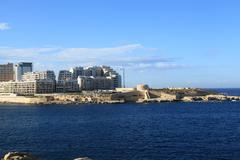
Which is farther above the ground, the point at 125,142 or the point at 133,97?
the point at 133,97

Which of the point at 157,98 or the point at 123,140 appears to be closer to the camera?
the point at 123,140

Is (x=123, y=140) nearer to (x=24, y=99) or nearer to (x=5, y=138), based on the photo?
(x=5, y=138)

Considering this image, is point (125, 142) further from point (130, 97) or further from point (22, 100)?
point (22, 100)

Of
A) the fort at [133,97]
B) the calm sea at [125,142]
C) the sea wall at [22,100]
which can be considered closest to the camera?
the calm sea at [125,142]

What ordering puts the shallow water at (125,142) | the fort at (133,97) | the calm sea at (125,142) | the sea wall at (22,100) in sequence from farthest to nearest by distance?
the sea wall at (22,100) → the fort at (133,97) → the shallow water at (125,142) → the calm sea at (125,142)

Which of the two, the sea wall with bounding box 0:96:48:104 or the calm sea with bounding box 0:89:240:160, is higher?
the sea wall with bounding box 0:96:48:104

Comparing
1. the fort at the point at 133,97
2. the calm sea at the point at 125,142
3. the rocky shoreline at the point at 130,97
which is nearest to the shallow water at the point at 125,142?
the calm sea at the point at 125,142

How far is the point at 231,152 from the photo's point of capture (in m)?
46.6

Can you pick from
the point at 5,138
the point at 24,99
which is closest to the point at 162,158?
the point at 5,138

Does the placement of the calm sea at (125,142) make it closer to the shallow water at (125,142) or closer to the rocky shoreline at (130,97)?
the shallow water at (125,142)

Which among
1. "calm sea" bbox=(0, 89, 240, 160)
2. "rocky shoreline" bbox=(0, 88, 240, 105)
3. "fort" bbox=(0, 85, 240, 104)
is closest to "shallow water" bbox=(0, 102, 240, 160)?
"calm sea" bbox=(0, 89, 240, 160)

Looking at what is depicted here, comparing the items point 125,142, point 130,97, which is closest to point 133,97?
point 130,97

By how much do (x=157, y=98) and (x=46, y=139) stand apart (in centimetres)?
11068

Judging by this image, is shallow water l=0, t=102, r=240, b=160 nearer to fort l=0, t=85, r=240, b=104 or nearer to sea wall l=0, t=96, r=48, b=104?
fort l=0, t=85, r=240, b=104
